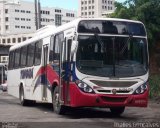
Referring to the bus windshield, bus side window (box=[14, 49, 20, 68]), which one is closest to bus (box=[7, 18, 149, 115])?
the bus windshield

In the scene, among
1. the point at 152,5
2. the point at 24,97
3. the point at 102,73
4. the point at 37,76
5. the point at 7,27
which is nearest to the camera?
the point at 102,73

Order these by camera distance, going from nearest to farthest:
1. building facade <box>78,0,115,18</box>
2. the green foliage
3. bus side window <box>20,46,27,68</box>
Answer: bus side window <box>20,46,27,68</box>
the green foliage
building facade <box>78,0,115,18</box>

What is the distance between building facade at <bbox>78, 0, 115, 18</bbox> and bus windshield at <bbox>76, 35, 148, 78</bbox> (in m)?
65.4

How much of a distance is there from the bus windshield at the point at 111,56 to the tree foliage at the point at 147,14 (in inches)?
602

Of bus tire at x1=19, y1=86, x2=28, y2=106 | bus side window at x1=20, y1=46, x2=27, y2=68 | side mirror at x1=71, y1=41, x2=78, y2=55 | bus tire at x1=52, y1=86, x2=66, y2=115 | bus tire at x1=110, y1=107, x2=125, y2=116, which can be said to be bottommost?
bus tire at x1=19, y1=86, x2=28, y2=106

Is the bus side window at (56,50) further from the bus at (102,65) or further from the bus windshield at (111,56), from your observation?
the bus windshield at (111,56)

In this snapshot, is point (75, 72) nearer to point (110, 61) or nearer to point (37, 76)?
point (110, 61)

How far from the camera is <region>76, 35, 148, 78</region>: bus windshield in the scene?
604 inches

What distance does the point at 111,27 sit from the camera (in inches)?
629

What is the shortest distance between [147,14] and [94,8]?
52730 millimetres

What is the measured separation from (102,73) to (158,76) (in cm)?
1318

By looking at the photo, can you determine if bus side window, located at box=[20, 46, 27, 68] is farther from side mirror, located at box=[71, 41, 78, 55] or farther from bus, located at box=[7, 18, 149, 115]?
side mirror, located at box=[71, 41, 78, 55]

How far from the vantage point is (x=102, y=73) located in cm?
1527

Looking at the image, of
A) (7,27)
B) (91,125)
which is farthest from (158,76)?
(7,27)
